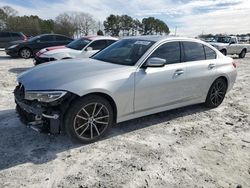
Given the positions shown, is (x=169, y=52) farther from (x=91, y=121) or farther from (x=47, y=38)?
(x=47, y=38)

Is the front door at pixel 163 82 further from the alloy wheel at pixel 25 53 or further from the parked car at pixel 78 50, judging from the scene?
the alloy wheel at pixel 25 53

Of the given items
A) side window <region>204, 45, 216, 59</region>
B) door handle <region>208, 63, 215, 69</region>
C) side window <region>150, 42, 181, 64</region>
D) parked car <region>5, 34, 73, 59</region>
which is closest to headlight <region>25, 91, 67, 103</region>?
side window <region>150, 42, 181, 64</region>

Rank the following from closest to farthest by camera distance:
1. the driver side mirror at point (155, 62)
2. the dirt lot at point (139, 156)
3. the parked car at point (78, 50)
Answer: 1. the dirt lot at point (139, 156)
2. the driver side mirror at point (155, 62)
3. the parked car at point (78, 50)

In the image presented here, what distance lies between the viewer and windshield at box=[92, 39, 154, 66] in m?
4.72

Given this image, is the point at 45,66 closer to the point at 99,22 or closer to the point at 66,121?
the point at 66,121

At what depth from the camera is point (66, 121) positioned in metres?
3.84

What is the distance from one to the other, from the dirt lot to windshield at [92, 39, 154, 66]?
1211 mm

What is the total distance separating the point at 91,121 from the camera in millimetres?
4125

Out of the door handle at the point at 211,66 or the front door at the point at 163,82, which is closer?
the front door at the point at 163,82

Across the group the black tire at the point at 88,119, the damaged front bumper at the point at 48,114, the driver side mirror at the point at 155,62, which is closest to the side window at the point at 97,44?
the driver side mirror at the point at 155,62

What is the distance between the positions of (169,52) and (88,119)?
2.08 metres

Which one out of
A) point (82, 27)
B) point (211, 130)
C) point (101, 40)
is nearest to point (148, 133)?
point (211, 130)

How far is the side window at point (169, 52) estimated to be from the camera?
192 inches

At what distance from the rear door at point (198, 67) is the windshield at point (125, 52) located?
95cm
